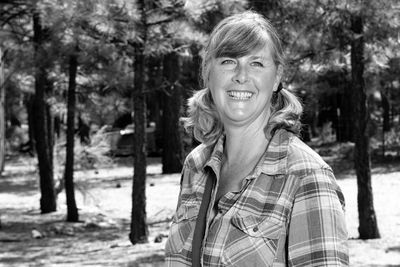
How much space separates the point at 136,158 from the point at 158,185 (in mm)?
6784

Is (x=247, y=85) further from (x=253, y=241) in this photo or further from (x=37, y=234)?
(x=37, y=234)

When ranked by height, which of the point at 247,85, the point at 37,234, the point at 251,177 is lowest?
Result: the point at 37,234

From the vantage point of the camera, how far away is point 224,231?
1850mm

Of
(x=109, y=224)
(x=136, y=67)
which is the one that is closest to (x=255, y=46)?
(x=136, y=67)

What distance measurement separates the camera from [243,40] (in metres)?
1.95

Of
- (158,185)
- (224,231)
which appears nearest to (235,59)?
(224,231)

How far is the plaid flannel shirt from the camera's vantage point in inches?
65.5

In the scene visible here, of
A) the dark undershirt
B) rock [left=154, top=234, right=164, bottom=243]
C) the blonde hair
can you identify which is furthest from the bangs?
rock [left=154, top=234, right=164, bottom=243]

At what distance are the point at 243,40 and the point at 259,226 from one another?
0.52 meters

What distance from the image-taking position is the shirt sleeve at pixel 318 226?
5.43ft

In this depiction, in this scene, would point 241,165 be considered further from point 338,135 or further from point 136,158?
point 338,135

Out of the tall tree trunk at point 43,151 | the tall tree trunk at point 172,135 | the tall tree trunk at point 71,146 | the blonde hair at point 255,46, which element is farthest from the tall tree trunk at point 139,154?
the tall tree trunk at point 172,135

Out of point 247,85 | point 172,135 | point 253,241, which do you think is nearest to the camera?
point 253,241

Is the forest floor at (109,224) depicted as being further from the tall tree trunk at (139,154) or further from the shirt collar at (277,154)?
the shirt collar at (277,154)
